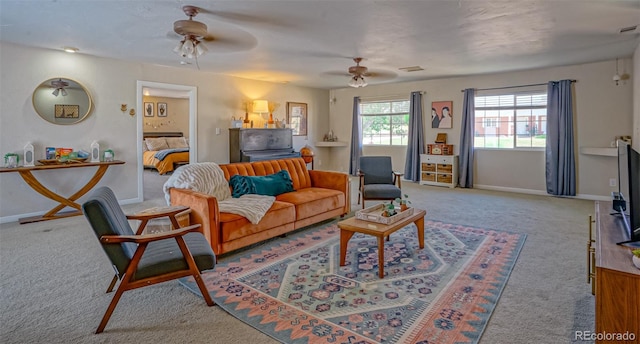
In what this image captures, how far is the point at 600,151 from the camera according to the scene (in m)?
5.55

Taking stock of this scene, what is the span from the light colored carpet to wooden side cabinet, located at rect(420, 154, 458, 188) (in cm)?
322

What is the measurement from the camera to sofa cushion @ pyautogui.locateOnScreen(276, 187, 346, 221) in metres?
3.90

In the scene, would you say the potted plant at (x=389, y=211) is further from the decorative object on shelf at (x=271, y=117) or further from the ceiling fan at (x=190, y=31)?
the decorative object on shelf at (x=271, y=117)

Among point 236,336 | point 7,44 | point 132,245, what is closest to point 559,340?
point 236,336

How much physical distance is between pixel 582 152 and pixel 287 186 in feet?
17.2

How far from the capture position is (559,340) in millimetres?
1913

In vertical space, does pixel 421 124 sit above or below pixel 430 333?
above

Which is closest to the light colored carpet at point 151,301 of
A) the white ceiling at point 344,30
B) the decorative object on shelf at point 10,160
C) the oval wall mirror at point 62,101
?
the decorative object on shelf at point 10,160

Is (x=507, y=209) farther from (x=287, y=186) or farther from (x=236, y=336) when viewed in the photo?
(x=236, y=336)

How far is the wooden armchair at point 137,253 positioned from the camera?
79.6 inches

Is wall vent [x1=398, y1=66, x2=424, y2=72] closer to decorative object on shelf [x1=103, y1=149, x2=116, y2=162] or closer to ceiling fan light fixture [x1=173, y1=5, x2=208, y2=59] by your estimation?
ceiling fan light fixture [x1=173, y1=5, x2=208, y2=59]

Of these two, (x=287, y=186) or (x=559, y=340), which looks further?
(x=287, y=186)

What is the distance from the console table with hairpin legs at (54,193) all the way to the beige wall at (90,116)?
239mm

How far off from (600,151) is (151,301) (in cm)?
660
